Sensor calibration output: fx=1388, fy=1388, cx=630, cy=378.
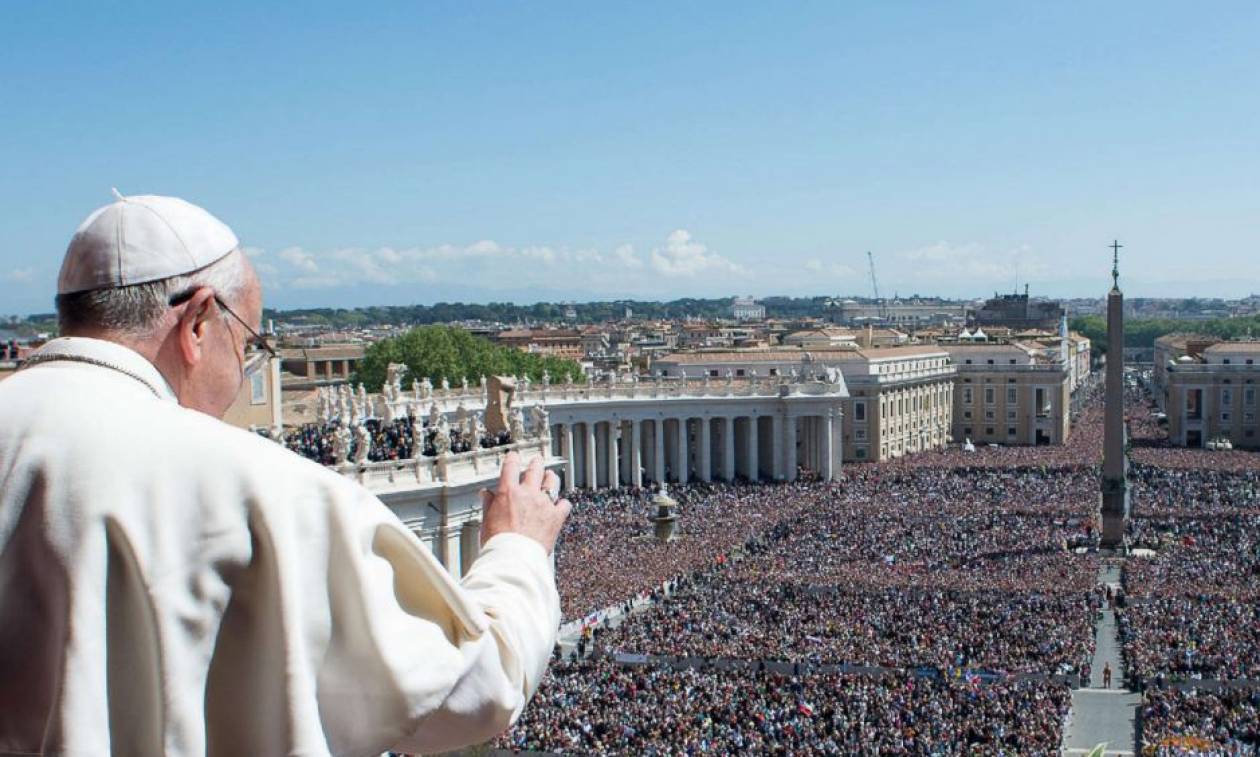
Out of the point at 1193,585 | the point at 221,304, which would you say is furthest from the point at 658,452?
the point at 221,304

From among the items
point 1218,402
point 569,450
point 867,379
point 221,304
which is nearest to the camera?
point 221,304

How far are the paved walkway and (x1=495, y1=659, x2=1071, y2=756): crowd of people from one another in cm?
49

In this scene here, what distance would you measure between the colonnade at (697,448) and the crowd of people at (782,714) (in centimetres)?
4253

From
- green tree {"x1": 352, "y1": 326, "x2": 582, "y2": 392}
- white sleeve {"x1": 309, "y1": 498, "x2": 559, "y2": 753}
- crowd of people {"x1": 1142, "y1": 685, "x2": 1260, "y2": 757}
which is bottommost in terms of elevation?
crowd of people {"x1": 1142, "y1": 685, "x2": 1260, "y2": 757}

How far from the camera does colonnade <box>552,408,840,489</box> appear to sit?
73438 mm

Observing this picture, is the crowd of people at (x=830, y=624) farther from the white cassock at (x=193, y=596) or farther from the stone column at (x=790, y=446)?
the white cassock at (x=193, y=596)

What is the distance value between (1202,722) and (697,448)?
54079 millimetres

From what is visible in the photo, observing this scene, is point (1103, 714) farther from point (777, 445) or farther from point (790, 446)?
point (777, 445)

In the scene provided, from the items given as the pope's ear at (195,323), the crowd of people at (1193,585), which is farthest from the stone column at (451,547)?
the pope's ear at (195,323)

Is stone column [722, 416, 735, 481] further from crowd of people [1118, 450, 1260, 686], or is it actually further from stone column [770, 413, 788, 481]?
crowd of people [1118, 450, 1260, 686]

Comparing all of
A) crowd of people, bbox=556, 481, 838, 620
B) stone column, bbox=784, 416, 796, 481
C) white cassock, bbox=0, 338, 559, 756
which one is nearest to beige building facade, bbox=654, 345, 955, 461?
stone column, bbox=784, 416, 796, 481

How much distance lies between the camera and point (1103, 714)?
94.4 feet

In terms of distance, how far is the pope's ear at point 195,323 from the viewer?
Result: 269cm

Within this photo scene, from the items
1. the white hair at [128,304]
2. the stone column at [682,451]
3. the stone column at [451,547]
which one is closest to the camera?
the white hair at [128,304]
